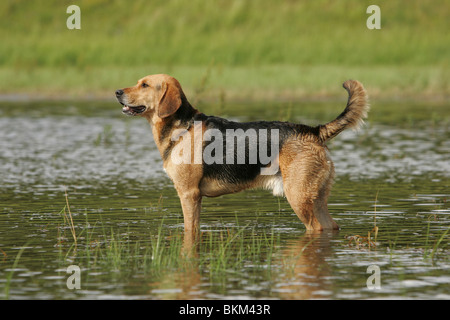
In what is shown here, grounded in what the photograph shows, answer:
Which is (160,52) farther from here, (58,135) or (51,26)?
(58,135)

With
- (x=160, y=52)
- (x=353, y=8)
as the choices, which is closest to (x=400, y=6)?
(x=353, y=8)

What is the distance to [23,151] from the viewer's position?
21234 millimetres

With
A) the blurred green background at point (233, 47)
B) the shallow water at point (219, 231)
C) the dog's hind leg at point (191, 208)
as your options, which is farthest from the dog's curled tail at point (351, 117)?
the blurred green background at point (233, 47)

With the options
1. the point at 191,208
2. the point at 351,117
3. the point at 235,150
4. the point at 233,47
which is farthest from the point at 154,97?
the point at 233,47

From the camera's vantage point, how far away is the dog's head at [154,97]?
36.4ft

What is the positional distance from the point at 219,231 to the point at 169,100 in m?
1.72

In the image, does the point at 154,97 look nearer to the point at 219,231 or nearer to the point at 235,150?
the point at 235,150

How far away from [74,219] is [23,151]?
9252 mm

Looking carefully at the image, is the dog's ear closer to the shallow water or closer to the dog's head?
the dog's head

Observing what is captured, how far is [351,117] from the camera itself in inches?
434

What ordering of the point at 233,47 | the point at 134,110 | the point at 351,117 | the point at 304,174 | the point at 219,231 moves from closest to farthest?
the point at 304,174 → the point at 351,117 → the point at 134,110 → the point at 219,231 → the point at 233,47

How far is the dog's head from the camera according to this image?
11.1 meters

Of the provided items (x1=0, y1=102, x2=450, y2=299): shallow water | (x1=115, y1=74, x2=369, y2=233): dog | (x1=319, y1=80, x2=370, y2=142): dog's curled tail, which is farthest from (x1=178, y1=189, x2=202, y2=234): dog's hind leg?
(x1=319, y1=80, x2=370, y2=142): dog's curled tail

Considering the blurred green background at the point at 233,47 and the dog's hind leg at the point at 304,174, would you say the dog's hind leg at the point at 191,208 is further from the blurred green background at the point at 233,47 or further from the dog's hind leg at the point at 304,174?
the blurred green background at the point at 233,47
